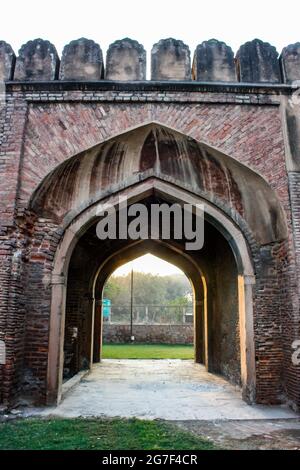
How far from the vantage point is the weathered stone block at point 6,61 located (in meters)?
6.18

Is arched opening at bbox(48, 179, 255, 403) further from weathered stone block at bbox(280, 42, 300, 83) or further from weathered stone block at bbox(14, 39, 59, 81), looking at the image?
weathered stone block at bbox(280, 42, 300, 83)

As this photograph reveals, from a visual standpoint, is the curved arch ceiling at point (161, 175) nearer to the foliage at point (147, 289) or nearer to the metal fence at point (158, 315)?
the metal fence at point (158, 315)

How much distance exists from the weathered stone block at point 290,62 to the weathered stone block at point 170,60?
1594 mm

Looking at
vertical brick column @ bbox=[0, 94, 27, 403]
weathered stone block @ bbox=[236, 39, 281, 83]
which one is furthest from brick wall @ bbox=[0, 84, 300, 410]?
weathered stone block @ bbox=[236, 39, 281, 83]

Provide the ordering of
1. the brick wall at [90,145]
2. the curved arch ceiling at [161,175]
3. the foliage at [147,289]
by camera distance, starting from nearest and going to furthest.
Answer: the brick wall at [90,145], the curved arch ceiling at [161,175], the foliage at [147,289]

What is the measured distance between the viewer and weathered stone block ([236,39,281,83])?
6.33 m

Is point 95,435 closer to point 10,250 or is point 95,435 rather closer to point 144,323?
point 10,250

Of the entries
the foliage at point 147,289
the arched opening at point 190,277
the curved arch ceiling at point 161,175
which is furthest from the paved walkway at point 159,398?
the foliage at point 147,289

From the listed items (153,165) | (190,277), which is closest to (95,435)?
(153,165)

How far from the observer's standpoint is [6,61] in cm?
625

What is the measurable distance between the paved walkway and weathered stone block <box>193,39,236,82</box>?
513cm

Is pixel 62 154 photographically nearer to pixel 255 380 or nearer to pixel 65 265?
pixel 65 265

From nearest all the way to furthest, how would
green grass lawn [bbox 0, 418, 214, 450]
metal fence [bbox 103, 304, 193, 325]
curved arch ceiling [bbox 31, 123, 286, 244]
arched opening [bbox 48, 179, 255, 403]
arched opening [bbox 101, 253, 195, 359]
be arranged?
green grass lawn [bbox 0, 418, 214, 450] → arched opening [bbox 48, 179, 255, 403] → curved arch ceiling [bbox 31, 123, 286, 244] → arched opening [bbox 101, 253, 195, 359] → metal fence [bbox 103, 304, 193, 325]

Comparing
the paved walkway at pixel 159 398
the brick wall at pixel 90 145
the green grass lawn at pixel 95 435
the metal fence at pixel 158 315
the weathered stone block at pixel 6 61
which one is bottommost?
the paved walkway at pixel 159 398
